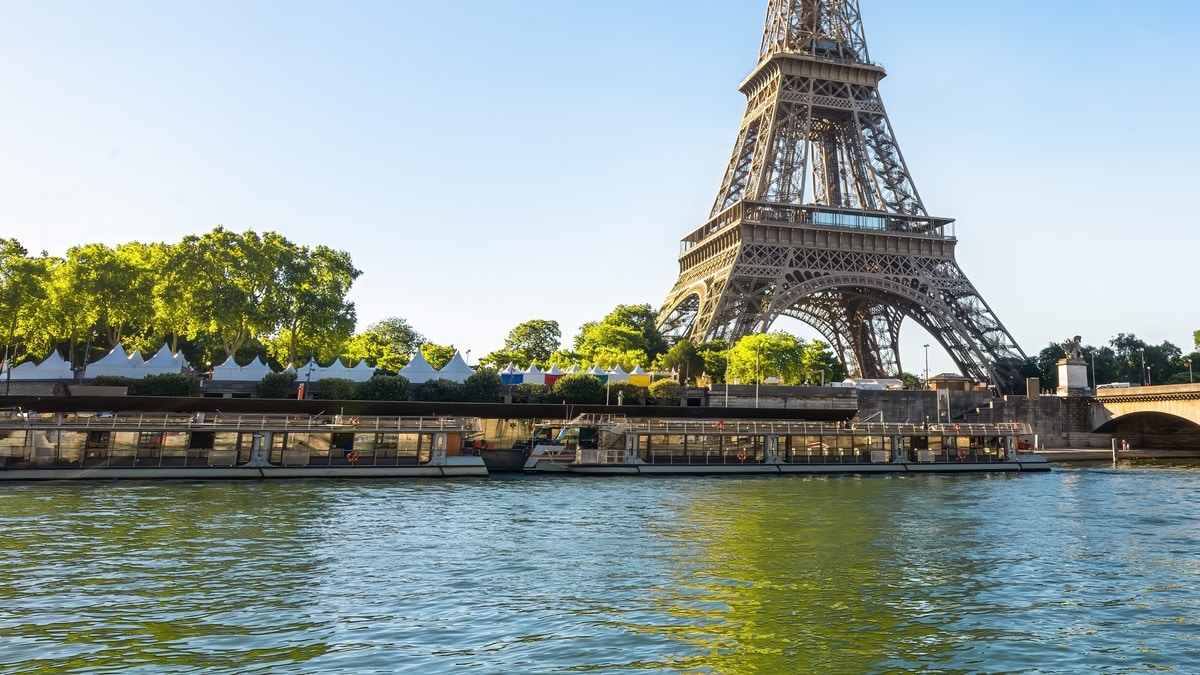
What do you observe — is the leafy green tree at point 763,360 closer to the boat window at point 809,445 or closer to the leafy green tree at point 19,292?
the boat window at point 809,445

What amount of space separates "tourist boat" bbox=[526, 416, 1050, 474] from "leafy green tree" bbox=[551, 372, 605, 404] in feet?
22.3

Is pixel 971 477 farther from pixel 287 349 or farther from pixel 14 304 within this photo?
pixel 14 304

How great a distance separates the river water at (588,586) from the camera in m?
11.9

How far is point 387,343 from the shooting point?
107438mm

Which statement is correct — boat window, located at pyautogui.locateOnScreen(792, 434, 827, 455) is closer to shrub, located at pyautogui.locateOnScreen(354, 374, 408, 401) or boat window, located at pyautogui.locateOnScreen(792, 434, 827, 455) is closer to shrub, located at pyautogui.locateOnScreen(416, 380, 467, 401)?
shrub, located at pyautogui.locateOnScreen(416, 380, 467, 401)

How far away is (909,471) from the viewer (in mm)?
46312

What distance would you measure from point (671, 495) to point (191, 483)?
21.2 meters

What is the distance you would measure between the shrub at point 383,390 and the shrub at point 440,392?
1.19 metres

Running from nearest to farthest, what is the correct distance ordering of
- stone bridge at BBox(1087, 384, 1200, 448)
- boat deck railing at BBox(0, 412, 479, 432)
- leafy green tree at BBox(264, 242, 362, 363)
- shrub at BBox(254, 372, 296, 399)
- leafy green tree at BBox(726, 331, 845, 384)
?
boat deck railing at BBox(0, 412, 479, 432) → shrub at BBox(254, 372, 296, 399) → stone bridge at BBox(1087, 384, 1200, 448) → leafy green tree at BBox(264, 242, 362, 363) → leafy green tree at BBox(726, 331, 845, 384)

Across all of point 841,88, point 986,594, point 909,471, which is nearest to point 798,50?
point 841,88

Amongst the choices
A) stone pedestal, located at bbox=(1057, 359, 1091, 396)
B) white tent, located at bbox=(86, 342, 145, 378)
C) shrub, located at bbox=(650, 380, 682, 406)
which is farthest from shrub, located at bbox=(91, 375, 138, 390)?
stone pedestal, located at bbox=(1057, 359, 1091, 396)

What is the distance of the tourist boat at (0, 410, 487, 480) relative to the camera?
36.4 meters

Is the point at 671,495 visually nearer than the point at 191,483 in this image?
Yes

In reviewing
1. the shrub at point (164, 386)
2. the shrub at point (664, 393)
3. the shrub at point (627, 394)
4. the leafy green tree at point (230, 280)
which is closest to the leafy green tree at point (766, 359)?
the shrub at point (664, 393)
